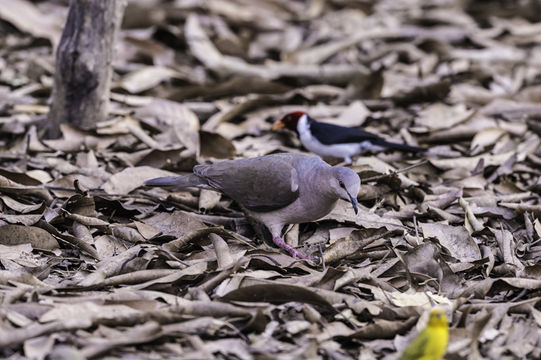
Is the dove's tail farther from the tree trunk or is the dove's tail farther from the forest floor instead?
the tree trunk

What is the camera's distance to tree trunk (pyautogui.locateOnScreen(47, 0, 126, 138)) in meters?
5.77

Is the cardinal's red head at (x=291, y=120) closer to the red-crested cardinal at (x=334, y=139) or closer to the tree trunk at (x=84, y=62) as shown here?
the red-crested cardinal at (x=334, y=139)

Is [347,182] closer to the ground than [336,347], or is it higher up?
higher up

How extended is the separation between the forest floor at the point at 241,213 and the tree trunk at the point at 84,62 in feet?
0.72

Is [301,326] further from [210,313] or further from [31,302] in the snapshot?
[31,302]

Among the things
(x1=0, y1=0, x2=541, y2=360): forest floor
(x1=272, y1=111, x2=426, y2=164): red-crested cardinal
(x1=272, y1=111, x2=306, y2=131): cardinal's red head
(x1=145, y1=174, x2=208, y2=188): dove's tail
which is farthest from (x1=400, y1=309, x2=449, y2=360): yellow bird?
(x1=272, y1=111, x2=306, y2=131): cardinal's red head

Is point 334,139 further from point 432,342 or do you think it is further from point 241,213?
point 432,342

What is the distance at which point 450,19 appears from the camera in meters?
9.55

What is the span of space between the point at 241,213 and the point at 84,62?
1.80 m

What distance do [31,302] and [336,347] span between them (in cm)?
149

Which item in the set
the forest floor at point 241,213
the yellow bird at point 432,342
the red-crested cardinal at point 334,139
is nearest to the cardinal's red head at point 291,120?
the red-crested cardinal at point 334,139

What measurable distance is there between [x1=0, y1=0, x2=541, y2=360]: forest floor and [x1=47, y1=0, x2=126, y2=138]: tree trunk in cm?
22

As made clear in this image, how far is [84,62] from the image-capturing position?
5.79 meters

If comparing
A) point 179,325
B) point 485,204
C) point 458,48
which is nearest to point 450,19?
point 458,48
